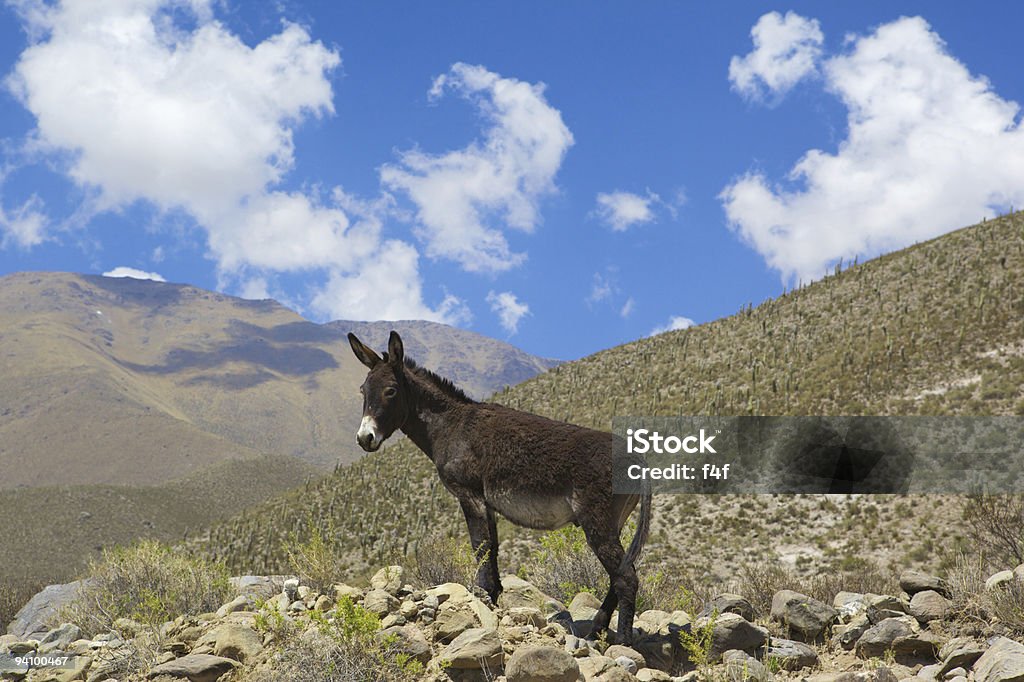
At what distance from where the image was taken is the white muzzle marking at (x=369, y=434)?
8.90 m

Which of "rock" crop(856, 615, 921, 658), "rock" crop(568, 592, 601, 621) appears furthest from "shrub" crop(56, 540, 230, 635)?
"rock" crop(856, 615, 921, 658)

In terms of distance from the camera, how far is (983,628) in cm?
916

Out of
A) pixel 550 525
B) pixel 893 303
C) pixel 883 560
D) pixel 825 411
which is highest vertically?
pixel 893 303

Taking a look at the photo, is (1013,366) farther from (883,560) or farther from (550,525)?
(550,525)

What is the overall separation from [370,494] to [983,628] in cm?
4224

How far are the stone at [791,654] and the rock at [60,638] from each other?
888cm

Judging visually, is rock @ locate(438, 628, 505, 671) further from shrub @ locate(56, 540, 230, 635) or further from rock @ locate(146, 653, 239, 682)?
shrub @ locate(56, 540, 230, 635)

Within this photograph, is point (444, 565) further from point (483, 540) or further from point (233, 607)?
point (233, 607)

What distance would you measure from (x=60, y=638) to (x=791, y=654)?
9.49 m

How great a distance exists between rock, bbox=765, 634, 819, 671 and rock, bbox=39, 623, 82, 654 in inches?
350

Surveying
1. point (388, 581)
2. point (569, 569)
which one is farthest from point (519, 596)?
point (569, 569)

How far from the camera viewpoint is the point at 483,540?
8.93 meters

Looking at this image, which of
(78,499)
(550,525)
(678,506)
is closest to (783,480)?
(678,506)

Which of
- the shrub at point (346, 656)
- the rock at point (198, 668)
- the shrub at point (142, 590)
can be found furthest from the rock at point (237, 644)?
the shrub at point (142, 590)
